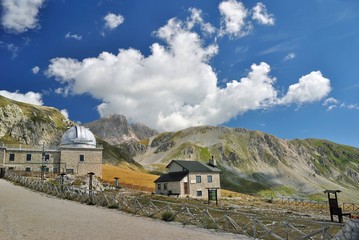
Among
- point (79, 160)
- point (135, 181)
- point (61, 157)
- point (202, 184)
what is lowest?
point (202, 184)

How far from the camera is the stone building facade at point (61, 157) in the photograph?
210 ft

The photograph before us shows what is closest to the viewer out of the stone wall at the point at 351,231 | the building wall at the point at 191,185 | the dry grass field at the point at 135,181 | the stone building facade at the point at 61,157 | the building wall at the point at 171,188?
the stone wall at the point at 351,231

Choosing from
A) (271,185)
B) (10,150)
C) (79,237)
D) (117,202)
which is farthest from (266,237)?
(271,185)

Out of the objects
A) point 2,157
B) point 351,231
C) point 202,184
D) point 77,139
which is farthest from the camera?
point 77,139

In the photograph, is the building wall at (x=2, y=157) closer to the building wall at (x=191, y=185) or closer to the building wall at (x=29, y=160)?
the building wall at (x=29, y=160)

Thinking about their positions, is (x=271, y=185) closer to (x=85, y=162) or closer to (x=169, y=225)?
(x=85, y=162)

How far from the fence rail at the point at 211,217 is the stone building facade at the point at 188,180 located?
83.4 ft

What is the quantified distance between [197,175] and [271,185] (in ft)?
468

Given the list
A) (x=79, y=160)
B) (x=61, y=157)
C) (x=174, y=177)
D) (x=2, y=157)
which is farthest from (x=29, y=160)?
(x=174, y=177)

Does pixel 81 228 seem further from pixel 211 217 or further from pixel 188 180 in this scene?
pixel 188 180

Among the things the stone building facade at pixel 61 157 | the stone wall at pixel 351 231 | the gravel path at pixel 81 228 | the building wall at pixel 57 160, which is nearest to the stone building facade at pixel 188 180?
the building wall at pixel 57 160

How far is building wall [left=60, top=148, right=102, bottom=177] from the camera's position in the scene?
6656 cm

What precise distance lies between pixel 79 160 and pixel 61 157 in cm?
379

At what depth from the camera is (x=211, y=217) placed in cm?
1831
